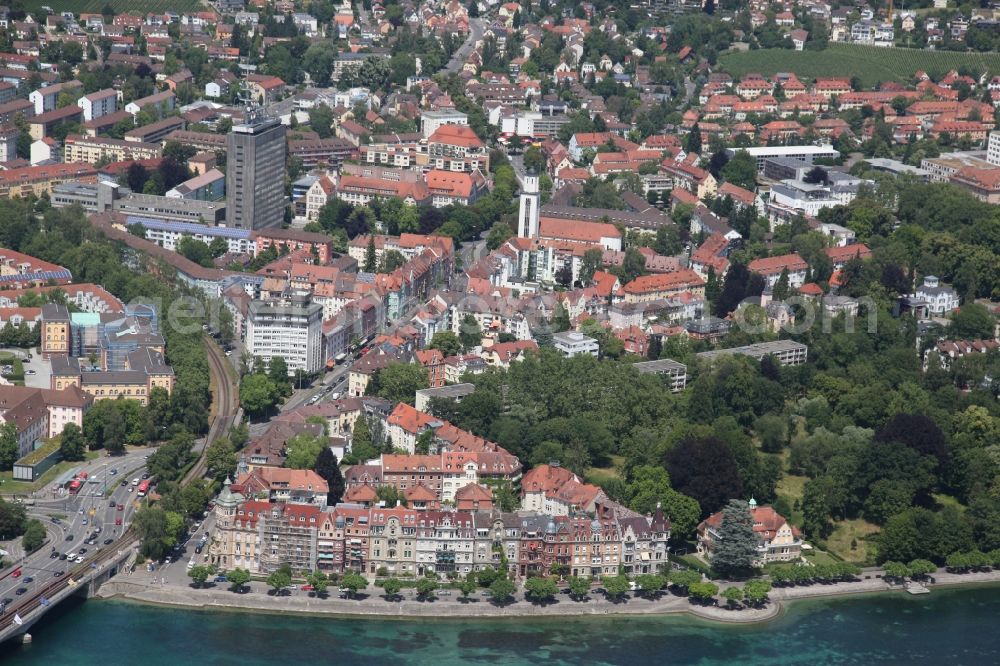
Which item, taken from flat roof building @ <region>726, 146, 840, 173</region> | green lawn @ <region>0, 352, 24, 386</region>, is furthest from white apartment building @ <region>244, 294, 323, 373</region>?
flat roof building @ <region>726, 146, 840, 173</region>

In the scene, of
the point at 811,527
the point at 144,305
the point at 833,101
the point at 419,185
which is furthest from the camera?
the point at 833,101

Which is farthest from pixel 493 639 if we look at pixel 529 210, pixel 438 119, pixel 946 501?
pixel 438 119

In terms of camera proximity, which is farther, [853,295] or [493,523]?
[853,295]

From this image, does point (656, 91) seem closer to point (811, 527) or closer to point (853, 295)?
point (853, 295)

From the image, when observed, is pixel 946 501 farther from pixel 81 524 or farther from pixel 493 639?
pixel 81 524

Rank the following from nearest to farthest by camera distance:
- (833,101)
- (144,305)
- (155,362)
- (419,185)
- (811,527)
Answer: (811,527) < (155,362) < (144,305) < (419,185) < (833,101)

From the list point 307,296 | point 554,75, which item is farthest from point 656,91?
point 307,296

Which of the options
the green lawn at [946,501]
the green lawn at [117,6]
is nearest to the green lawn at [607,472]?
the green lawn at [946,501]
